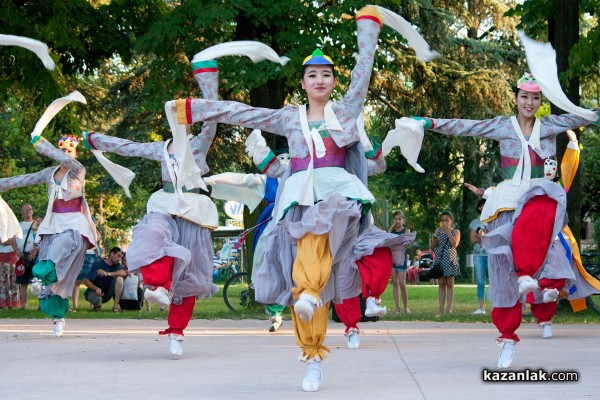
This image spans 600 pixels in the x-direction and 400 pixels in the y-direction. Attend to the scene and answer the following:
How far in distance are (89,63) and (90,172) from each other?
1015cm

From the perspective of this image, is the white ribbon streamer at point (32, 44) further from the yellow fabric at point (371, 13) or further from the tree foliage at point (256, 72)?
the tree foliage at point (256, 72)

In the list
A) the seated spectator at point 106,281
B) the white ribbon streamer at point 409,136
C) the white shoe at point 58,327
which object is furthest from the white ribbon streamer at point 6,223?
the seated spectator at point 106,281

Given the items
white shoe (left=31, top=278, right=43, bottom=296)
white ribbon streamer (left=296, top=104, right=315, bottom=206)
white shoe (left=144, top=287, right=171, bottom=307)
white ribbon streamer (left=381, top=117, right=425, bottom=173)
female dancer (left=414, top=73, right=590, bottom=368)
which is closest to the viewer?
white ribbon streamer (left=296, top=104, right=315, bottom=206)

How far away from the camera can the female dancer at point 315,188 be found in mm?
7820

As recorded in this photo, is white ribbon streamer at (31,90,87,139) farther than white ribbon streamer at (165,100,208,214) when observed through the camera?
Yes

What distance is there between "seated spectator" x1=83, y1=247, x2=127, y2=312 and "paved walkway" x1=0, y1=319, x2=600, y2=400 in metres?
5.04

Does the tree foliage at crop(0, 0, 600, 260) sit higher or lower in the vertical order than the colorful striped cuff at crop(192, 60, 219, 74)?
higher

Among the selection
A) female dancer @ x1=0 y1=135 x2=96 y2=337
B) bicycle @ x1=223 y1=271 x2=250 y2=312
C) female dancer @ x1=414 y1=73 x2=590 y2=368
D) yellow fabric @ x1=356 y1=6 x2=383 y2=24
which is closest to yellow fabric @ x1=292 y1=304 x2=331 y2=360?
female dancer @ x1=414 y1=73 x2=590 y2=368

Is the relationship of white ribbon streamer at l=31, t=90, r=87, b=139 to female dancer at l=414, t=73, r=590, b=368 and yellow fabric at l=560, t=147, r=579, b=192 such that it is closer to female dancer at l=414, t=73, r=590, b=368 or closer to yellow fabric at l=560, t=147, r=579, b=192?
female dancer at l=414, t=73, r=590, b=368

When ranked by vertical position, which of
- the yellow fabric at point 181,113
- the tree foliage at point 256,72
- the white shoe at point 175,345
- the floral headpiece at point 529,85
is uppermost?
the tree foliage at point 256,72

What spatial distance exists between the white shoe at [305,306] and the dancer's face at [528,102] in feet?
11.0

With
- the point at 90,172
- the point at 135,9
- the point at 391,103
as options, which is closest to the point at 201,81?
the point at 135,9

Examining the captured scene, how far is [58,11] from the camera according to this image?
19359 millimetres

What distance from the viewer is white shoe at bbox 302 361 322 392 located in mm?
7582
